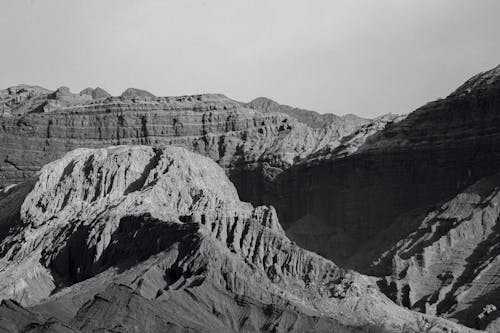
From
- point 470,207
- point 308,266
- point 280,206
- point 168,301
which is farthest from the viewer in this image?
point 280,206

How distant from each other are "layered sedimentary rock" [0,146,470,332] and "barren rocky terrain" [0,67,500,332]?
0.54ft

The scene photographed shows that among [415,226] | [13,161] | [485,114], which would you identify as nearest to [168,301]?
[415,226]

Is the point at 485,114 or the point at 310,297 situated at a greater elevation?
the point at 485,114

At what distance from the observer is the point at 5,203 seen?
175 m

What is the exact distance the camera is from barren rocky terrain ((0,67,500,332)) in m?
133

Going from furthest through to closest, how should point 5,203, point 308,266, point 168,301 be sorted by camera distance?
point 5,203, point 308,266, point 168,301

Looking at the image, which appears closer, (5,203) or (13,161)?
(5,203)

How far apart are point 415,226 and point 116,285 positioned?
40600 mm

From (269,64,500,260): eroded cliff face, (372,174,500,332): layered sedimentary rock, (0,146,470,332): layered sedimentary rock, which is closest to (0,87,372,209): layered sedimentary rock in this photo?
(269,64,500,260): eroded cliff face

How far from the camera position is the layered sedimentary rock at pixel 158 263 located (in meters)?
130

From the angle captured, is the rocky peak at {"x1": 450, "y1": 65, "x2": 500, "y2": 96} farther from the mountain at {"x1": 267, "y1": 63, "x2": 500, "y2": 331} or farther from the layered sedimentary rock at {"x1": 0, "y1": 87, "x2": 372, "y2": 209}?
the layered sedimentary rock at {"x1": 0, "y1": 87, "x2": 372, "y2": 209}

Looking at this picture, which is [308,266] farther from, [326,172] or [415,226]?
[326,172]

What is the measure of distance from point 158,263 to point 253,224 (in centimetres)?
1136

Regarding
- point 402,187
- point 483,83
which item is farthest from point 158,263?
point 483,83
